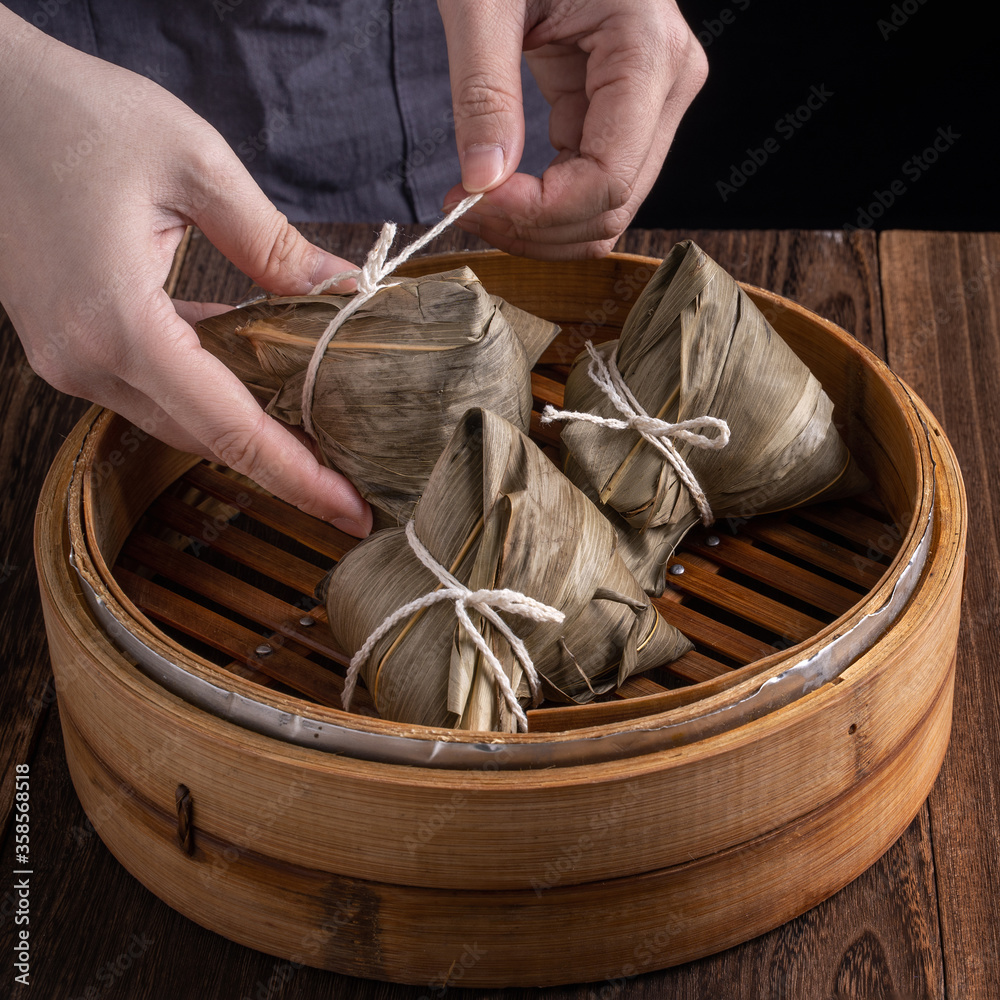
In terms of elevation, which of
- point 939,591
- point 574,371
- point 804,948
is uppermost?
point 939,591

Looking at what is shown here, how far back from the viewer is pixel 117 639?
95 centimetres

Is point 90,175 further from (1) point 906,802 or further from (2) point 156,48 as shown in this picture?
(1) point 906,802

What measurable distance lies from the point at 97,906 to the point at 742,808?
0.60 meters

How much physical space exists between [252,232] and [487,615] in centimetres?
45

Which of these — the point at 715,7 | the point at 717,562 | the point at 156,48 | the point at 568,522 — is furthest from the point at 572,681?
the point at 715,7

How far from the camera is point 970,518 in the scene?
1344 millimetres
